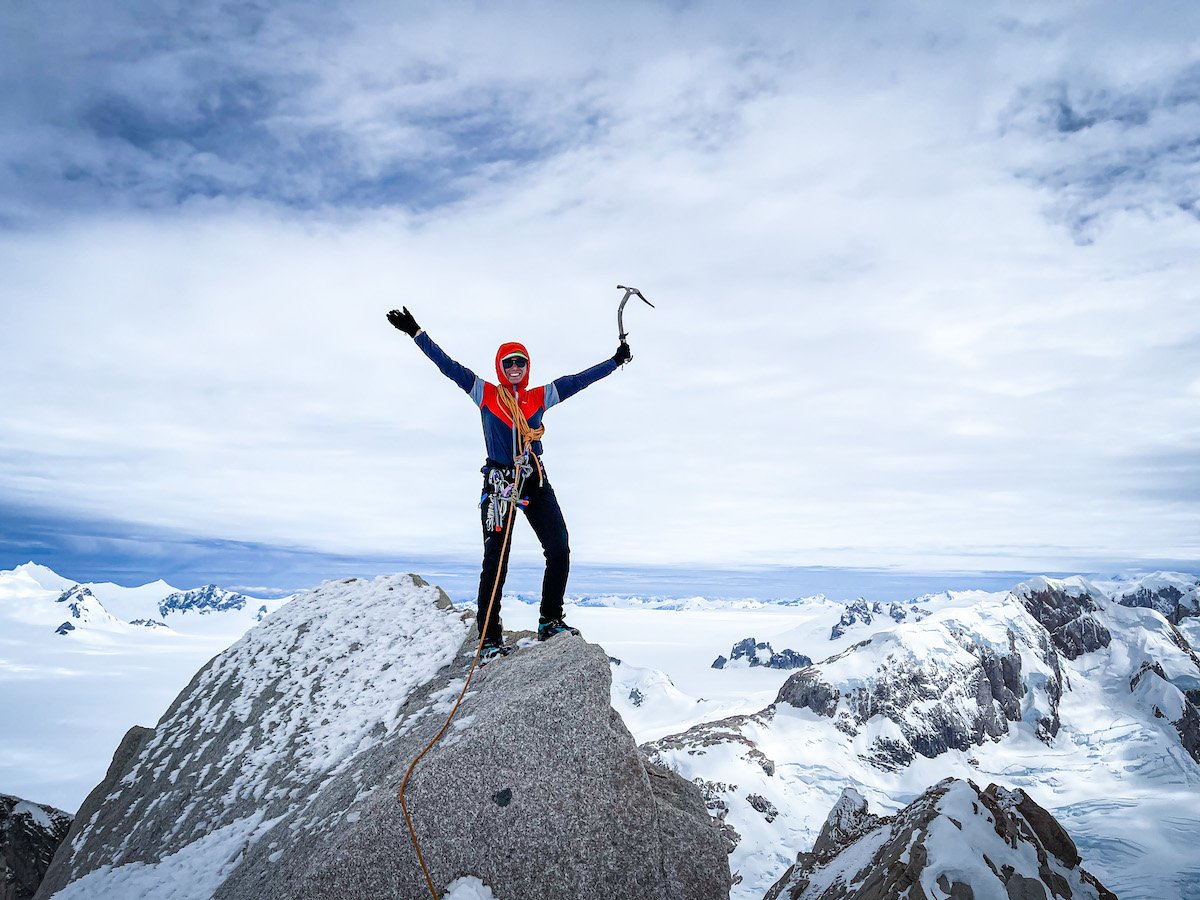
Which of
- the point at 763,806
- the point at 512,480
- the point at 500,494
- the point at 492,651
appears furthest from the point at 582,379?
the point at 763,806

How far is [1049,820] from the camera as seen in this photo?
34.3 ft

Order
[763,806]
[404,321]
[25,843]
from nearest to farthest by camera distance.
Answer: [404,321] → [25,843] → [763,806]

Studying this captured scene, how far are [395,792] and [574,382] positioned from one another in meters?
7.30

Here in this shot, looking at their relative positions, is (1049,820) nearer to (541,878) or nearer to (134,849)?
(541,878)

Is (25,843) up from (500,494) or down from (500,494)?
down

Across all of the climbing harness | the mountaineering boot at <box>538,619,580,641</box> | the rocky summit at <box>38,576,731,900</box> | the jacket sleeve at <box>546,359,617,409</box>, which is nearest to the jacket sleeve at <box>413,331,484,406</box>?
the climbing harness

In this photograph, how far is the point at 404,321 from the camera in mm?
11398

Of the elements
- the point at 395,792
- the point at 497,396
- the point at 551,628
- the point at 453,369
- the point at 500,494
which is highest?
the point at 453,369

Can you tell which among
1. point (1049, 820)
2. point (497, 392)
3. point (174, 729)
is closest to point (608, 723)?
point (497, 392)

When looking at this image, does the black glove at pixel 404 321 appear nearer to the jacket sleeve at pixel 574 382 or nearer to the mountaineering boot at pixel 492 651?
the jacket sleeve at pixel 574 382

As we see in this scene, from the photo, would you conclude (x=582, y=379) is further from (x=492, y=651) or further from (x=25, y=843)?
(x=25, y=843)

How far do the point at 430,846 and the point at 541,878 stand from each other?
152 centimetres

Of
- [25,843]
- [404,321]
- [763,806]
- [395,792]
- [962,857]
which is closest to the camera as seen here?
[395,792]

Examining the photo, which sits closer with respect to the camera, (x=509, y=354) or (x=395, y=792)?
(x=395, y=792)
